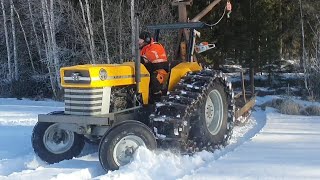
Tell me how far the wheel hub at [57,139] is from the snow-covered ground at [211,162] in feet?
0.84

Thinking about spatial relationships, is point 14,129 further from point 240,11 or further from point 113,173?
point 240,11

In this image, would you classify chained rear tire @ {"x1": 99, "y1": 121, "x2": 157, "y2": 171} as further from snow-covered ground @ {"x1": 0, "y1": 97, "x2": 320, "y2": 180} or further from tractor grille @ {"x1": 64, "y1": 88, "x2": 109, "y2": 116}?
tractor grille @ {"x1": 64, "y1": 88, "x2": 109, "y2": 116}

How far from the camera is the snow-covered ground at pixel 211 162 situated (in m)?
5.60

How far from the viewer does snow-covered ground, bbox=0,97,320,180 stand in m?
5.60

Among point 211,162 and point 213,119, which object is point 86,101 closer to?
point 211,162

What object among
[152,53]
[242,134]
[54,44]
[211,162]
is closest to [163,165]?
[211,162]

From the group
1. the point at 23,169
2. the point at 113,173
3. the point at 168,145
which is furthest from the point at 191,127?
the point at 23,169

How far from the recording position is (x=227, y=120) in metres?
7.68

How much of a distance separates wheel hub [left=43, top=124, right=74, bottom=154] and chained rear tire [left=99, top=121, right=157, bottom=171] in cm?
114

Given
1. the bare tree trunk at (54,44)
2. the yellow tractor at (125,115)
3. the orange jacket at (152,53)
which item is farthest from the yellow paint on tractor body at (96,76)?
the bare tree trunk at (54,44)

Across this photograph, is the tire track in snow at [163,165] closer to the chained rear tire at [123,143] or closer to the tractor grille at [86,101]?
the chained rear tire at [123,143]

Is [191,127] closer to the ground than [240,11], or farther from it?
closer to the ground

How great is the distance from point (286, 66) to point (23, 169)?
60.6ft

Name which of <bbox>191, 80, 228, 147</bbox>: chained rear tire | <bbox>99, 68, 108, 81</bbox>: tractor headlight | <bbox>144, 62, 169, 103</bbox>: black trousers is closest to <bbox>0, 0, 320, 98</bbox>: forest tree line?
<bbox>191, 80, 228, 147</bbox>: chained rear tire
